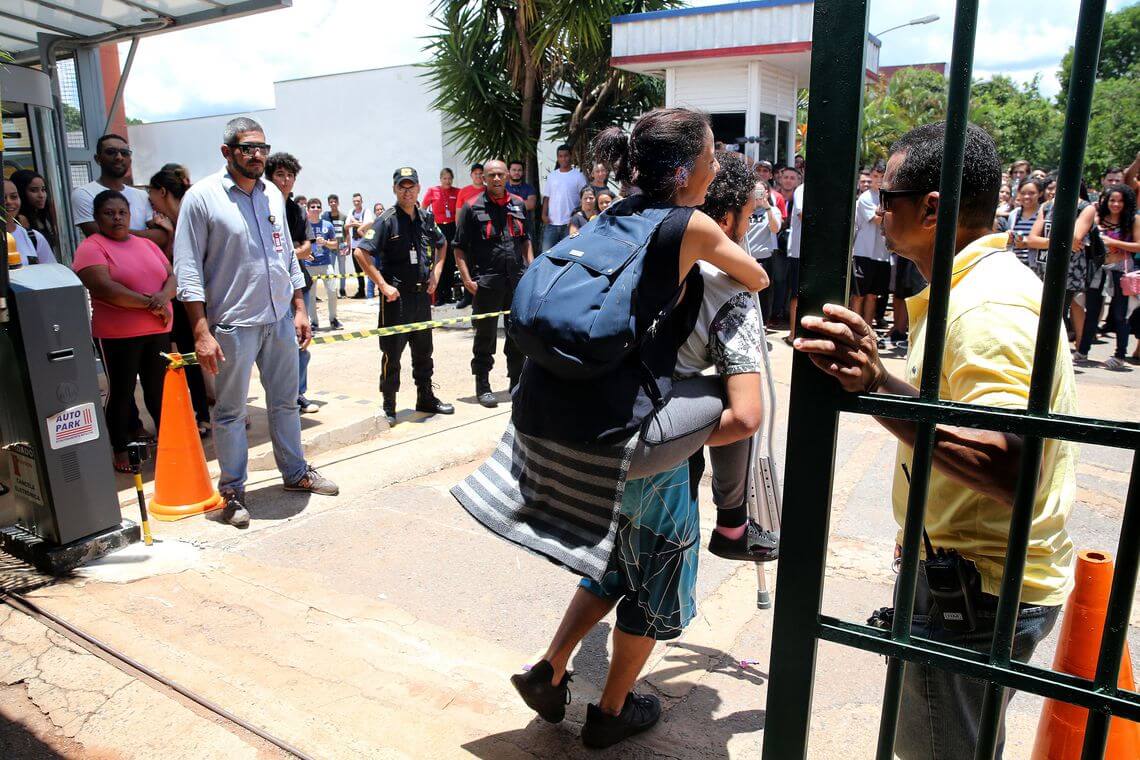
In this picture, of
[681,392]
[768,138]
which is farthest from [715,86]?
[681,392]

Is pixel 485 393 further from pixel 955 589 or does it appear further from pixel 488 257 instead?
pixel 955 589

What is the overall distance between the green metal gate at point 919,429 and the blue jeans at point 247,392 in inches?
144

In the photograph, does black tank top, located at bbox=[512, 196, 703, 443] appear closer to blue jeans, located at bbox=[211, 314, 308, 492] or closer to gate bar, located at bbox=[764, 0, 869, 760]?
gate bar, located at bbox=[764, 0, 869, 760]

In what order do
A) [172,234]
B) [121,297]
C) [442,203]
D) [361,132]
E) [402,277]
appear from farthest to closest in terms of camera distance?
[361,132], [442,203], [402,277], [172,234], [121,297]

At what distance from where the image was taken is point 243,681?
9.71 ft

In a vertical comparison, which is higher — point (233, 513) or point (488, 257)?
point (488, 257)

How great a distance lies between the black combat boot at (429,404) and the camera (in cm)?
673

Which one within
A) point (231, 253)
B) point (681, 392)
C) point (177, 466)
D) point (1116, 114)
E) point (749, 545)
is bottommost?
point (177, 466)

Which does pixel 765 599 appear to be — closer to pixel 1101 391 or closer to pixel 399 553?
pixel 399 553

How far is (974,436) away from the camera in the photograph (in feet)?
5.06

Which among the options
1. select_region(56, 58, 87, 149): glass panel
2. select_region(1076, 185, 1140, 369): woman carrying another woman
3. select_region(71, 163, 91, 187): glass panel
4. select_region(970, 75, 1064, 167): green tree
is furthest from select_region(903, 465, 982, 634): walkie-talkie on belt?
select_region(970, 75, 1064, 167): green tree

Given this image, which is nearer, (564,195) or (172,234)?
(172,234)

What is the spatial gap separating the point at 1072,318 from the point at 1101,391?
5.88 feet

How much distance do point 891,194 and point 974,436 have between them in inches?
21.0
